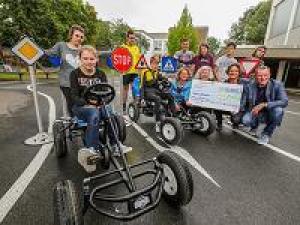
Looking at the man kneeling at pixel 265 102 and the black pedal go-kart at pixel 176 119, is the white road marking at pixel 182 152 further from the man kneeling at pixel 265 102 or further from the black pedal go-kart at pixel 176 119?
the man kneeling at pixel 265 102

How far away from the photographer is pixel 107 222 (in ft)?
8.64

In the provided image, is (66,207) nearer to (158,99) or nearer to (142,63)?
(158,99)

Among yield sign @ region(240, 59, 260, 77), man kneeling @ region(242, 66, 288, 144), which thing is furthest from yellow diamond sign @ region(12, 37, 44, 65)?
yield sign @ region(240, 59, 260, 77)

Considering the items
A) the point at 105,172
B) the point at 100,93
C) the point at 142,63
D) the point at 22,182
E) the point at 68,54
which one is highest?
the point at 68,54

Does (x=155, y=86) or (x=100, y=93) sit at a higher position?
(x=100, y=93)

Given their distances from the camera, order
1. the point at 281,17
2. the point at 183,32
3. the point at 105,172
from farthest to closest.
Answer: the point at 183,32, the point at 281,17, the point at 105,172

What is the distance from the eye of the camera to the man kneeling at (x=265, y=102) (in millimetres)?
5188

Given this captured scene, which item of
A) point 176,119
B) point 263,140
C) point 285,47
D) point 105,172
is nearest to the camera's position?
point 105,172

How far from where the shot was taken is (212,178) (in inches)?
144

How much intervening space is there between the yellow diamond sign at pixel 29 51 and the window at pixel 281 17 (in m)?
26.9

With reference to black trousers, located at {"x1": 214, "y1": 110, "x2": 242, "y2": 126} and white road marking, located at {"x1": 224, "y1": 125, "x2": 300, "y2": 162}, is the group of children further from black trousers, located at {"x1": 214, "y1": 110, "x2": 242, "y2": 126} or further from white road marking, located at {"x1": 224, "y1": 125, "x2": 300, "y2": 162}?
white road marking, located at {"x1": 224, "y1": 125, "x2": 300, "y2": 162}

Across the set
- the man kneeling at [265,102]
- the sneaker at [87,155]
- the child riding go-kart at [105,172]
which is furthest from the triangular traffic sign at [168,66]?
the sneaker at [87,155]

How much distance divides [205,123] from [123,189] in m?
2.74

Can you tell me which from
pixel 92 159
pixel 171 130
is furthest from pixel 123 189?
pixel 171 130
